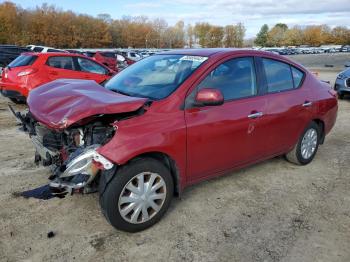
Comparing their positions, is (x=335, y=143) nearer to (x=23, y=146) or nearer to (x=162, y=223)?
(x=162, y=223)

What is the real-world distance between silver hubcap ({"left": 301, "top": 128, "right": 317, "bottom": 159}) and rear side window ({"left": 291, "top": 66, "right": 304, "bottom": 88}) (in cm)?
73

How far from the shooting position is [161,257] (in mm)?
3256

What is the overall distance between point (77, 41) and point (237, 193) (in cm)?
10603

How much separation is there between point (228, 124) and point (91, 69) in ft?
25.7

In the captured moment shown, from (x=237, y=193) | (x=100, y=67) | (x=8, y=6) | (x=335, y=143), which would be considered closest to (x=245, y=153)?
(x=237, y=193)

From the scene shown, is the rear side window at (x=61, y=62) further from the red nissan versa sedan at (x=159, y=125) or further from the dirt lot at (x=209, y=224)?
the red nissan versa sedan at (x=159, y=125)

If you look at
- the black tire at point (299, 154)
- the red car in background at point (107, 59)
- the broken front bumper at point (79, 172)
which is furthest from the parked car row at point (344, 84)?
the red car in background at point (107, 59)

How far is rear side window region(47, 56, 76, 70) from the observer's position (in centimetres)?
1016

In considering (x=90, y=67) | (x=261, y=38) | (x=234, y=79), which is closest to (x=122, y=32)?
(x=261, y=38)

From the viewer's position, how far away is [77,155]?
11.3 ft

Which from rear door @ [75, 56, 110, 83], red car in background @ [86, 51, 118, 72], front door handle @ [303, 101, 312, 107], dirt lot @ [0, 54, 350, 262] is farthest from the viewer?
red car in background @ [86, 51, 118, 72]

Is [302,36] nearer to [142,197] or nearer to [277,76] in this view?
[277,76]

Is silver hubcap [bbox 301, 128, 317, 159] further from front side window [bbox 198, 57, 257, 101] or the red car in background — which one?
the red car in background

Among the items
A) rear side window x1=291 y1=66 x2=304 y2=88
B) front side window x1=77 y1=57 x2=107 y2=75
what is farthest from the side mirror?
front side window x1=77 y1=57 x2=107 y2=75
